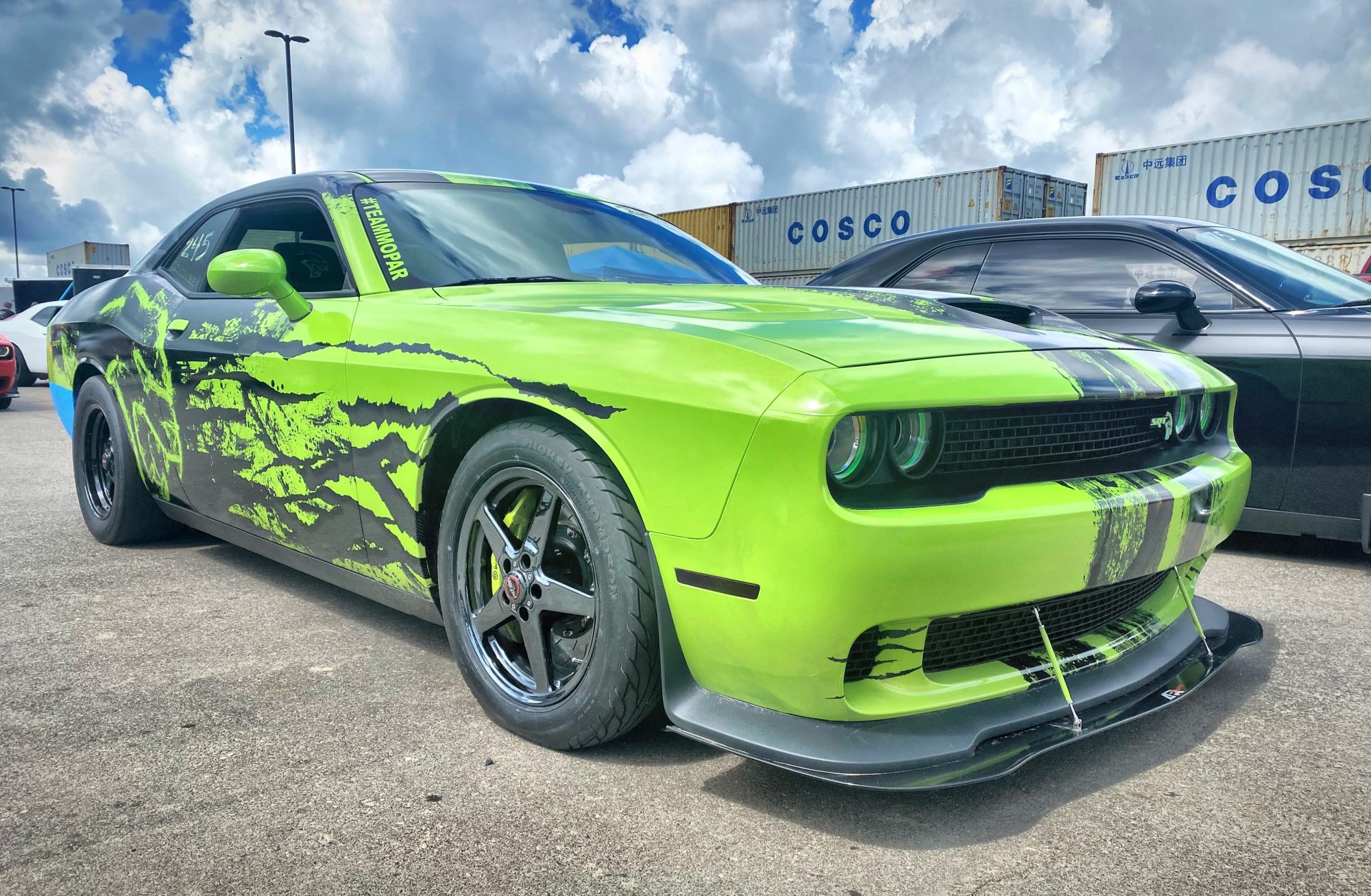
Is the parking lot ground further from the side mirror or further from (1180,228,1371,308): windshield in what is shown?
(1180,228,1371,308): windshield

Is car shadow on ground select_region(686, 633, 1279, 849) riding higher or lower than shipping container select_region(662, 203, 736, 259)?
lower

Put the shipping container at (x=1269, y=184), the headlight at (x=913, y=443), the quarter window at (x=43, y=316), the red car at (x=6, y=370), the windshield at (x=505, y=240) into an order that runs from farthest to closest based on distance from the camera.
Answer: the shipping container at (x=1269, y=184) → the quarter window at (x=43, y=316) → the red car at (x=6, y=370) → the windshield at (x=505, y=240) → the headlight at (x=913, y=443)

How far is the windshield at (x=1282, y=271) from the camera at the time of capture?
418cm

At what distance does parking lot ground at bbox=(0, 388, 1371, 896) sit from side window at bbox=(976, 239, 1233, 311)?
5.97ft

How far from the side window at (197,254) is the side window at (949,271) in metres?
2.94

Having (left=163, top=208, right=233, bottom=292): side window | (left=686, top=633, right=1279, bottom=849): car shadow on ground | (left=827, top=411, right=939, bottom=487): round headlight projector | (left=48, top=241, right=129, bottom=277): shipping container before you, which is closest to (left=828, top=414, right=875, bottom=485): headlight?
(left=827, top=411, right=939, bottom=487): round headlight projector

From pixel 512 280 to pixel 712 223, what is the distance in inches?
860

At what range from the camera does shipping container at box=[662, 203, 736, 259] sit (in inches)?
925

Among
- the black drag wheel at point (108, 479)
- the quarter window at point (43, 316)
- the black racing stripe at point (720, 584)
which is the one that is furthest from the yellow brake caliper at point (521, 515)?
the quarter window at point (43, 316)

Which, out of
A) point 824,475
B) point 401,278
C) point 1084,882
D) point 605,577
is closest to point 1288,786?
point 1084,882

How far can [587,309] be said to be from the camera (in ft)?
7.72

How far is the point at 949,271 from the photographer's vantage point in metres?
5.00

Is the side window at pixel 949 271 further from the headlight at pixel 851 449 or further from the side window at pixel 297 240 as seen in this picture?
the headlight at pixel 851 449

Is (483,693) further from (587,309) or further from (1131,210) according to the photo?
(1131,210)
